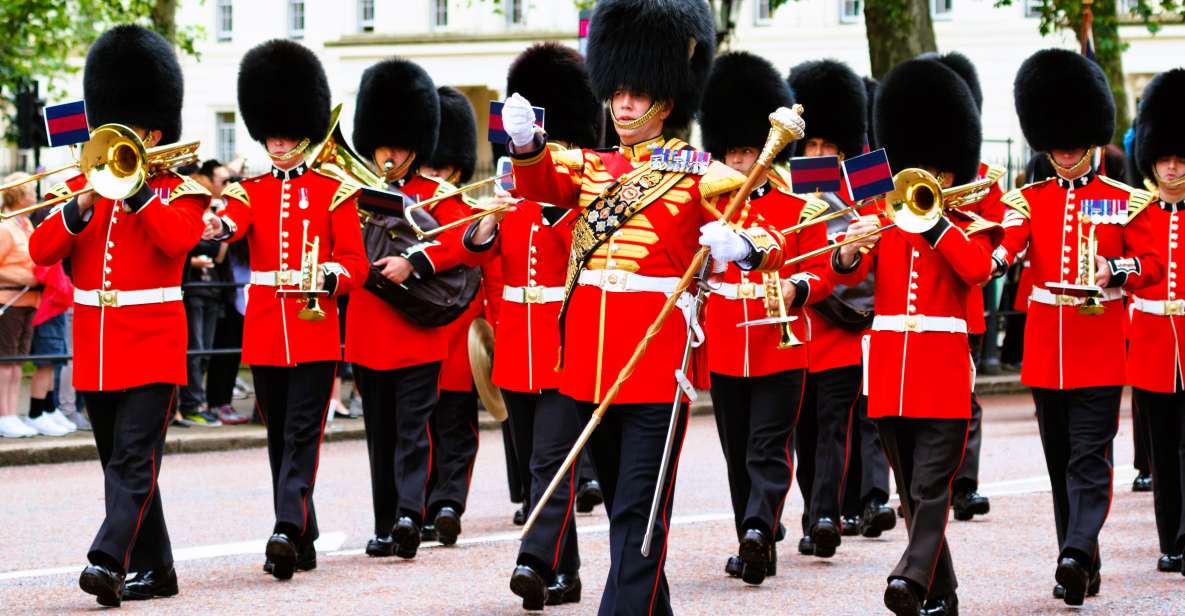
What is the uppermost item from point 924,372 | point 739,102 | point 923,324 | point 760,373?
point 739,102

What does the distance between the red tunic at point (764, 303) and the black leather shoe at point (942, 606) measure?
1.36 metres

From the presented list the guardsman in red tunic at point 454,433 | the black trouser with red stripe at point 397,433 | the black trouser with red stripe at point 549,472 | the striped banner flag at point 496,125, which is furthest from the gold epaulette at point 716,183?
the black trouser with red stripe at point 397,433

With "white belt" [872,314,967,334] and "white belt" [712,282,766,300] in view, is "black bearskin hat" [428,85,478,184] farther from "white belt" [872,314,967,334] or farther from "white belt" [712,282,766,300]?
"white belt" [872,314,967,334]

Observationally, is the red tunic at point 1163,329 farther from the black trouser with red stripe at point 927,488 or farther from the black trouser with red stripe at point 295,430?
the black trouser with red stripe at point 295,430

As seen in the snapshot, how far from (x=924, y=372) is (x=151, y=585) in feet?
9.17

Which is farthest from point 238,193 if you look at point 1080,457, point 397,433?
point 1080,457

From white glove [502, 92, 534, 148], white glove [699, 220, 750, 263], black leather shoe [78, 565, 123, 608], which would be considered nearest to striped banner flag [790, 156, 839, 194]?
white glove [699, 220, 750, 263]

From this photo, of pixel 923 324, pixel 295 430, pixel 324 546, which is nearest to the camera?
pixel 923 324

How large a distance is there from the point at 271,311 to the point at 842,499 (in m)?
2.70

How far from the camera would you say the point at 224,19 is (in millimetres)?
40156

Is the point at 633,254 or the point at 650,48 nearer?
the point at 633,254

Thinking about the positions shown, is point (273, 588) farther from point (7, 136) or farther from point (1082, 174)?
point (7, 136)

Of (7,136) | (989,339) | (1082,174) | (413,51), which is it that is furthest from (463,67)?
(1082,174)

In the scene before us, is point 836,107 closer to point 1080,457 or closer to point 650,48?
point 1080,457
